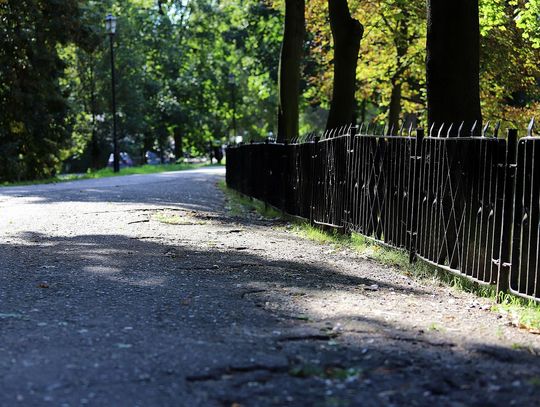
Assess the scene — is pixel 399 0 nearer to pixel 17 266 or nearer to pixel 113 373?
pixel 17 266

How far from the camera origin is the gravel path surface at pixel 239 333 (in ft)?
13.4

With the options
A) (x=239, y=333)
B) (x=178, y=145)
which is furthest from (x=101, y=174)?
(x=239, y=333)

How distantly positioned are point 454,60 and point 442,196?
218 cm

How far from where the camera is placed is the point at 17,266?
8.10m

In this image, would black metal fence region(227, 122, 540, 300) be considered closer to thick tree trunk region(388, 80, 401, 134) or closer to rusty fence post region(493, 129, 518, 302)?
rusty fence post region(493, 129, 518, 302)

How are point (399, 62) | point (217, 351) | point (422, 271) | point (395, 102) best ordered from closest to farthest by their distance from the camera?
point (217, 351) < point (422, 271) < point (399, 62) < point (395, 102)

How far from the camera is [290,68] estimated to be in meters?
20.7

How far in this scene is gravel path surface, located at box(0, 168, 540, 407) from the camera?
161 inches

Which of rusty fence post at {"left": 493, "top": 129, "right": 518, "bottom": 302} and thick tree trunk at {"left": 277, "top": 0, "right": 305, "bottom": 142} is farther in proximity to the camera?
thick tree trunk at {"left": 277, "top": 0, "right": 305, "bottom": 142}

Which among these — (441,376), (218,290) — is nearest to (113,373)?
(441,376)

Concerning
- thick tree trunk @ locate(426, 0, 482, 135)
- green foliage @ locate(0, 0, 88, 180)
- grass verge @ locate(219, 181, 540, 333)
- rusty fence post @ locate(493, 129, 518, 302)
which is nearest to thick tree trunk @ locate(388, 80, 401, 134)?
grass verge @ locate(219, 181, 540, 333)

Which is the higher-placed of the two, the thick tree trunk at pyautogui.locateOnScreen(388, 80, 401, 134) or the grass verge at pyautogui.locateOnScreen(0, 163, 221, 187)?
the thick tree trunk at pyautogui.locateOnScreen(388, 80, 401, 134)

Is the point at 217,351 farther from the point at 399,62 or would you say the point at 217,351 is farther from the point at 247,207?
the point at 399,62

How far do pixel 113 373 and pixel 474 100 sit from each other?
6.54 meters
